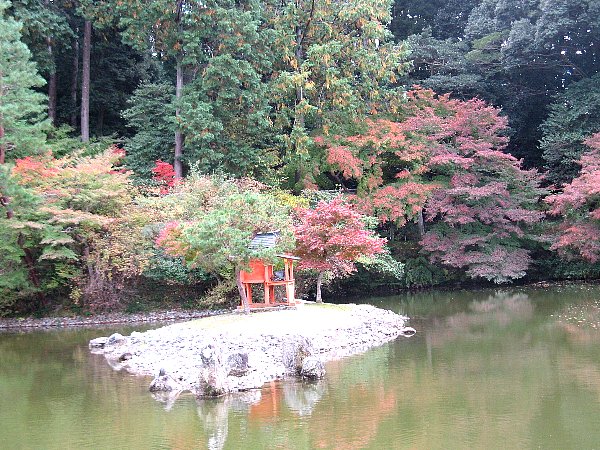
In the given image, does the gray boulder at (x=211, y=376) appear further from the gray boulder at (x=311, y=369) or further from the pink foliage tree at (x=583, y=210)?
the pink foliage tree at (x=583, y=210)

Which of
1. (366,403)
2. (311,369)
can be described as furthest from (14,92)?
(366,403)

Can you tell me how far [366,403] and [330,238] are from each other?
846 centimetres

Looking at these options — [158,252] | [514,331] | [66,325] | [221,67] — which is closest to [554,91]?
[221,67]

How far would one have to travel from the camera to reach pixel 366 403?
380 inches

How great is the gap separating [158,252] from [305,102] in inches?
329

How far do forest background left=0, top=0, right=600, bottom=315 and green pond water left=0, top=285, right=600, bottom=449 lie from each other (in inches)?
220

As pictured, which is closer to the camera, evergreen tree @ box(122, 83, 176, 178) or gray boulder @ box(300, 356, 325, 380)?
gray boulder @ box(300, 356, 325, 380)

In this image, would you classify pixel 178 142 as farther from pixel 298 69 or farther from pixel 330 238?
pixel 330 238

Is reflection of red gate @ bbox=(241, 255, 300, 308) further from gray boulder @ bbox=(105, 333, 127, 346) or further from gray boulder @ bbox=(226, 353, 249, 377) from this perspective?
gray boulder @ bbox=(226, 353, 249, 377)

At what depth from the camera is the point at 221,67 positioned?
23.4m

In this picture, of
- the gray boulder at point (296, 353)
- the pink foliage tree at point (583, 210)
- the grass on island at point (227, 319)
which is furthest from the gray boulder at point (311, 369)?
the pink foliage tree at point (583, 210)

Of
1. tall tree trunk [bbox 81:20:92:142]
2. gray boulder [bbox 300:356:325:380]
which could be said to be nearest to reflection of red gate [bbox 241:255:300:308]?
gray boulder [bbox 300:356:325:380]

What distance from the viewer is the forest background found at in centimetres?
1992

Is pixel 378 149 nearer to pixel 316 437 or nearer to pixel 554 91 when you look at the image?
pixel 554 91
